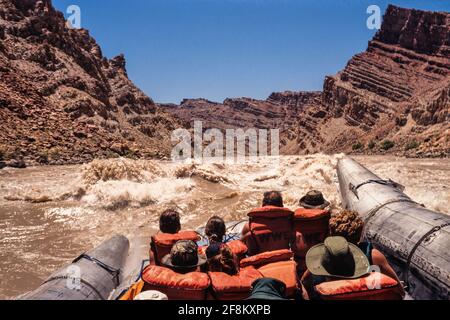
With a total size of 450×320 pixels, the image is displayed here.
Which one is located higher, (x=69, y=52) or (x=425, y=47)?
(x=425, y=47)

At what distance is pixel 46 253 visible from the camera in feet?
23.0

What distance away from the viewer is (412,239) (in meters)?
4.77

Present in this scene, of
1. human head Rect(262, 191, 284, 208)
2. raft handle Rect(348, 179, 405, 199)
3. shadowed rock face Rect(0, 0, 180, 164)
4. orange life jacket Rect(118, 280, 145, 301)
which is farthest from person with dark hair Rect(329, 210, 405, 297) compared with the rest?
shadowed rock face Rect(0, 0, 180, 164)

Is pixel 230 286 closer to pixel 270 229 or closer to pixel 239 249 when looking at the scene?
pixel 239 249

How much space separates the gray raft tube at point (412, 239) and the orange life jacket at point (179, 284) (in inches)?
95.8

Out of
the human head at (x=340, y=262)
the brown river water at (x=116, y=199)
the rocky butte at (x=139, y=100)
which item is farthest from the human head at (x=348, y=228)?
the rocky butte at (x=139, y=100)

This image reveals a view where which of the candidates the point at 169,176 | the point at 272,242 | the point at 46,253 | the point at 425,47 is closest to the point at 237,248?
the point at 272,242

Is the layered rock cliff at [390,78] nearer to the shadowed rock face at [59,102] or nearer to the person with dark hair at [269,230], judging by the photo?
the shadowed rock face at [59,102]

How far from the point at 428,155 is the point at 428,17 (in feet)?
288

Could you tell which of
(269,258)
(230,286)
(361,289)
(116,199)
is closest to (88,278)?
(230,286)

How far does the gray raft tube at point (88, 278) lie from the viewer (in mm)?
3953

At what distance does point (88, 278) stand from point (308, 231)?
8.53 feet

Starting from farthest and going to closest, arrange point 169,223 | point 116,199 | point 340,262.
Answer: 1. point 116,199
2. point 169,223
3. point 340,262
